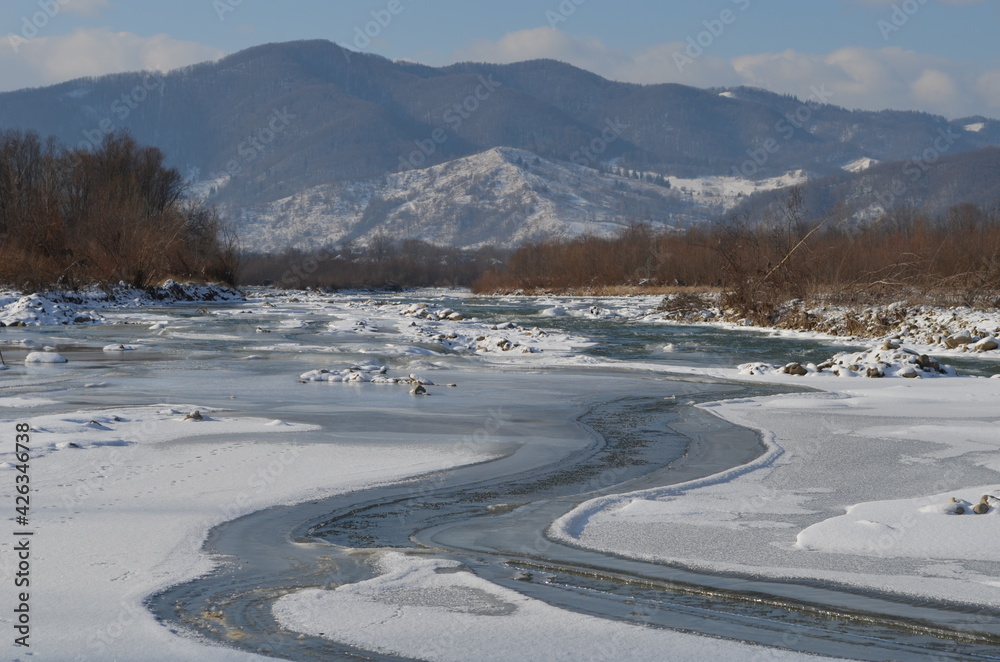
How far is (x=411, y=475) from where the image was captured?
26.5ft

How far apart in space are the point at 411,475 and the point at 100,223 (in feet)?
163

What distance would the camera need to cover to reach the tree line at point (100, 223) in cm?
4719

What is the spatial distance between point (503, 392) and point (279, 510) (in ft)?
26.2

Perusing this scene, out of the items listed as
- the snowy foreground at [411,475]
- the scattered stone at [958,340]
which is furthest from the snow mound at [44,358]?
the scattered stone at [958,340]

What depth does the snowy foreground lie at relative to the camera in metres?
4.30

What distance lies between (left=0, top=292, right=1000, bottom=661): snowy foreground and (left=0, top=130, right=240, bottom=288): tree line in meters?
34.3

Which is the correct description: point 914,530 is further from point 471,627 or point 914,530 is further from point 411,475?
point 411,475

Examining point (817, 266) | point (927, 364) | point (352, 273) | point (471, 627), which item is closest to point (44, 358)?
point (471, 627)

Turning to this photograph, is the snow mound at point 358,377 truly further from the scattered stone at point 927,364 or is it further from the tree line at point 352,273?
the tree line at point 352,273

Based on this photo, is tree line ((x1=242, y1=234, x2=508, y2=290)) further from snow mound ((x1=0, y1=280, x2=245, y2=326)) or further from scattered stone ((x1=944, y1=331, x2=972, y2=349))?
scattered stone ((x1=944, y1=331, x2=972, y2=349))

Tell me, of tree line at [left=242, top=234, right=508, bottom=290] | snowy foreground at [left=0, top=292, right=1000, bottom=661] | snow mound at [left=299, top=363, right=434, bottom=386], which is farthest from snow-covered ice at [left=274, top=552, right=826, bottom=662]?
tree line at [left=242, top=234, right=508, bottom=290]

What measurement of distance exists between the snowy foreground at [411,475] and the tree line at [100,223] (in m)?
34.3

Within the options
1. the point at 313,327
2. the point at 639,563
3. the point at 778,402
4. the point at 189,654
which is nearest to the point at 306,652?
the point at 189,654

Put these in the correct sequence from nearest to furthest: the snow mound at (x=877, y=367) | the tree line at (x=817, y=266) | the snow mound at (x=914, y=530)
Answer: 1. the snow mound at (x=914, y=530)
2. the snow mound at (x=877, y=367)
3. the tree line at (x=817, y=266)
